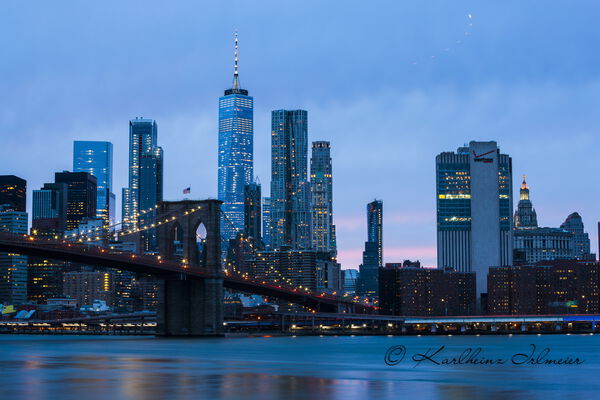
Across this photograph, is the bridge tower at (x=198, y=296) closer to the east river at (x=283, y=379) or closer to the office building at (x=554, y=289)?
the east river at (x=283, y=379)

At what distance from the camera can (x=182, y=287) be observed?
92.6 metres

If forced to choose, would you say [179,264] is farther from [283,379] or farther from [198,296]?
[283,379]

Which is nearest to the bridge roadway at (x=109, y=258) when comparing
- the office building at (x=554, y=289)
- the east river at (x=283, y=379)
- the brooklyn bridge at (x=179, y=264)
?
the brooklyn bridge at (x=179, y=264)

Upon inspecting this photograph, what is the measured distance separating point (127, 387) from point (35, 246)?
136 ft

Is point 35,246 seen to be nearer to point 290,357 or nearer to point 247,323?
point 290,357

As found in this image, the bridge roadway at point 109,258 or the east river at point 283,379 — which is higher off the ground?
the bridge roadway at point 109,258

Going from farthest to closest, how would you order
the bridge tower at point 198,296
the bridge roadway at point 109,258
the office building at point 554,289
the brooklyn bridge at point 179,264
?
the office building at point 554,289
the bridge tower at point 198,296
the brooklyn bridge at point 179,264
the bridge roadway at point 109,258

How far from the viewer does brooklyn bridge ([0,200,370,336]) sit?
78688 mm

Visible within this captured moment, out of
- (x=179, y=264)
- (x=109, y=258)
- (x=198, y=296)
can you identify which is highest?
(x=109, y=258)

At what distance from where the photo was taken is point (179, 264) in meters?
89.6

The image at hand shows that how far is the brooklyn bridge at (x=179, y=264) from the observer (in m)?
78.7

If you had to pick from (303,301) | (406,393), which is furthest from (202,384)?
(303,301)

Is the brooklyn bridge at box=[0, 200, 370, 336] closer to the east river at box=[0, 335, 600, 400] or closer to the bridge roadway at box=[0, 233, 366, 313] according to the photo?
the bridge roadway at box=[0, 233, 366, 313]

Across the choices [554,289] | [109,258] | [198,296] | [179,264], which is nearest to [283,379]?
[109,258]
